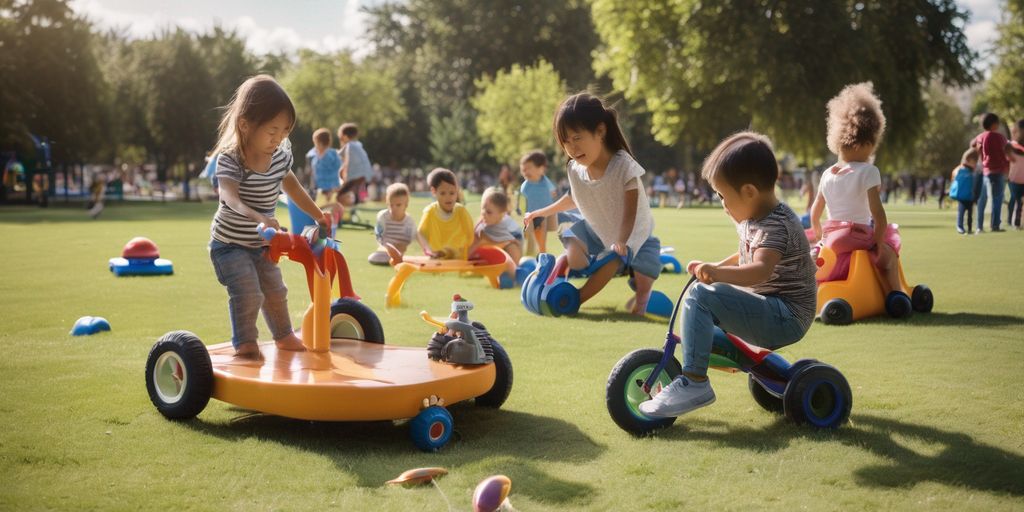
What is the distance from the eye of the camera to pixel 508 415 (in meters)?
4.73

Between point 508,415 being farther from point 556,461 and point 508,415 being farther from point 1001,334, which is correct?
point 1001,334

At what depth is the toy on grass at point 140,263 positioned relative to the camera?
10.9 metres

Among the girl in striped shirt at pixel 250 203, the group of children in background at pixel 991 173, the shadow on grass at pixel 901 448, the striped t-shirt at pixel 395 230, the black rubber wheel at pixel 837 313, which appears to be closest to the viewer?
the shadow on grass at pixel 901 448

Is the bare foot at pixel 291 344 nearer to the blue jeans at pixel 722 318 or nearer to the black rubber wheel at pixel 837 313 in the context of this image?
the blue jeans at pixel 722 318

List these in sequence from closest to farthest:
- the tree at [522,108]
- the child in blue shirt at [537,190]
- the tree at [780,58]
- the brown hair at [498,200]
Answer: the brown hair at [498,200]
the child in blue shirt at [537,190]
the tree at [780,58]
the tree at [522,108]

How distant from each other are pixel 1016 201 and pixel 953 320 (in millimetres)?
12529

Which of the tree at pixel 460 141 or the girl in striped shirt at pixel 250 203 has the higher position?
the tree at pixel 460 141

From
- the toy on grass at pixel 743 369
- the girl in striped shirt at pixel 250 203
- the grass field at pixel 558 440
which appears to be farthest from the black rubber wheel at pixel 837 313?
the girl in striped shirt at pixel 250 203

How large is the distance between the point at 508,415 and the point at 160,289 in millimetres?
6116

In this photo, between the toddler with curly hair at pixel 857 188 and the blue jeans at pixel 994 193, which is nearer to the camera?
the toddler with curly hair at pixel 857 188

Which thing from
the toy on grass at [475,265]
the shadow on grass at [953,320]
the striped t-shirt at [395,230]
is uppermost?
the striped t-shirt at [395,230]

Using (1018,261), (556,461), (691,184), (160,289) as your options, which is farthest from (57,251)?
(691,184)

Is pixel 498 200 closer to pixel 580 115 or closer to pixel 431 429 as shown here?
pixel 580 115

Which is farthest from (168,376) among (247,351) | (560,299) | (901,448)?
(560,299)
